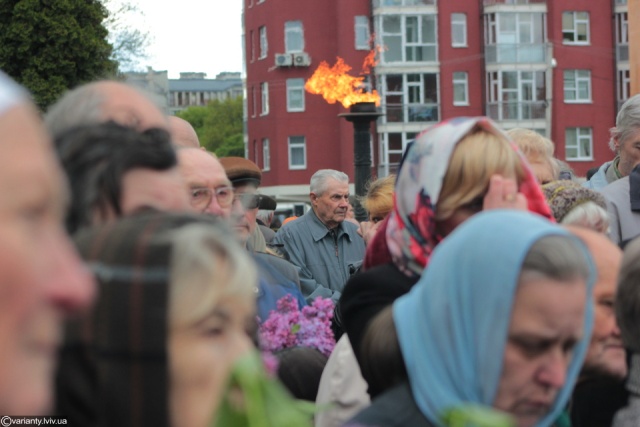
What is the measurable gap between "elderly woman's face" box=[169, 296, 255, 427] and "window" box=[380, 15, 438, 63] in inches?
2008

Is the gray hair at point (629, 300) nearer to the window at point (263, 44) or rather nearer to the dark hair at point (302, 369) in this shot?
the dark hair at point (302, 369)

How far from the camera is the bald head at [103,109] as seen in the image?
109 inches

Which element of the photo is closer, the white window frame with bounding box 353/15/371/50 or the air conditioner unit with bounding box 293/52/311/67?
the white window frame with bounding box 353/15/371/50

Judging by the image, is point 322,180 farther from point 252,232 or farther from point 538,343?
point 538,343

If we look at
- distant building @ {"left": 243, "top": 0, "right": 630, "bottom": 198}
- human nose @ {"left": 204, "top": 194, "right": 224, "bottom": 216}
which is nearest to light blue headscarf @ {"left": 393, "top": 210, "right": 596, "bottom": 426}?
human nose @ {"left": 204, "top": 194, "right": 224, "bottom": 216}

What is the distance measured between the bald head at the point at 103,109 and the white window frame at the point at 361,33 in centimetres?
4903

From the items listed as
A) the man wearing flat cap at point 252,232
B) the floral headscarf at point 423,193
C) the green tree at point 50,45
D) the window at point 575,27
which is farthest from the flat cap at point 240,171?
the window at point 575,27

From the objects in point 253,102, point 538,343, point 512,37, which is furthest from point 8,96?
point 253,102

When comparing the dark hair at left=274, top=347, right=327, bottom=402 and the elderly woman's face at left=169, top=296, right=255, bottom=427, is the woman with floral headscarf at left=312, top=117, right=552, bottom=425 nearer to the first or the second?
the dark hair at left=274, top=347, right=327, bottom=402

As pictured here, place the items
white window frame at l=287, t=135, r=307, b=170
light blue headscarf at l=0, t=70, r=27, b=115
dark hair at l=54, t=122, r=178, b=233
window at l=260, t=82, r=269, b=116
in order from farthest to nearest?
1. window at l=260, t=82, r=269, b=116
2. white window frame at l=287, t=135, r=307, b=170
3. dark hair at l=54, t=122, r=178, b=233
4. light blue headscarf at l=0, t=70, r=27, b=115

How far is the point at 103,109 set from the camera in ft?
9.27

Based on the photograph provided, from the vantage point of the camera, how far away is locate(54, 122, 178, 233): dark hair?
2.36m

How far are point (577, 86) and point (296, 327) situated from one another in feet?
166

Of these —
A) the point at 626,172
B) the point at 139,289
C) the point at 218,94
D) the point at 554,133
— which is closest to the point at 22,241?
the point at 139,289
